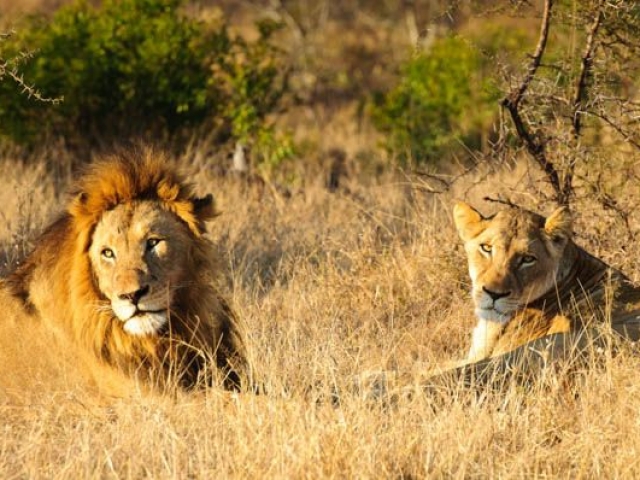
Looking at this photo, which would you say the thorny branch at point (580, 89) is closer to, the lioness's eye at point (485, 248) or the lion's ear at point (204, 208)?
the lioness's eye at point (485, 248)

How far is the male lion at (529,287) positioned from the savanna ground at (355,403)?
0.37 meters

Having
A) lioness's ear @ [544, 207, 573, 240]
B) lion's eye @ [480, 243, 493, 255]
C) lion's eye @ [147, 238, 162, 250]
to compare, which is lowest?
lion's eye @ [480, 243, 493, 255]

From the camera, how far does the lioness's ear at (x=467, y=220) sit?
5.99 m

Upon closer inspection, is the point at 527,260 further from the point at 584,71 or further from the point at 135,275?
the point at 135,275

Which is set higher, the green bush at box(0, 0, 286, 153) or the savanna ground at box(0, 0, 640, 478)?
the green bush at box(0, 0, 286, 153)

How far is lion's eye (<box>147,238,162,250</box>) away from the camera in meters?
4.97

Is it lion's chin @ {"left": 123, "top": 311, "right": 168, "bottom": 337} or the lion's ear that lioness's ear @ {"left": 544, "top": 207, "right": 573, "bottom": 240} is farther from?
lion's chin @ {"left": 123, "top": 311, "right": 168, "bottom": 337}

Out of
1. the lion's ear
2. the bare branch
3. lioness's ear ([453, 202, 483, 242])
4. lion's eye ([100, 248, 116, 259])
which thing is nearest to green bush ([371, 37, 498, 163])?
the bare branch

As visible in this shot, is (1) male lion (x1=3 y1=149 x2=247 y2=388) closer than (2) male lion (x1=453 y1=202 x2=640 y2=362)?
Yes

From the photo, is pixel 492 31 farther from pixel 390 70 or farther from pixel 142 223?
pixel 142 223

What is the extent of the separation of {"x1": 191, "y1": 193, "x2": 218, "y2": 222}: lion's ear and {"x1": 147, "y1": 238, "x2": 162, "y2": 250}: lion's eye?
8.7 inches

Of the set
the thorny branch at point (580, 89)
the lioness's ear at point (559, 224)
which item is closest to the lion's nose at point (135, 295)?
the lioness's ear at point (559, 224)

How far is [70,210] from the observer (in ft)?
16.6

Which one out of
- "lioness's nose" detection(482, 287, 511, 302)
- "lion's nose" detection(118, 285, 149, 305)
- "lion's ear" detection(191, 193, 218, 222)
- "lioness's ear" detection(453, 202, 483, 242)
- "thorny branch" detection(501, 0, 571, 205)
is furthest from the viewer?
"thorny branch" detection(501, 0, 571, 205)
